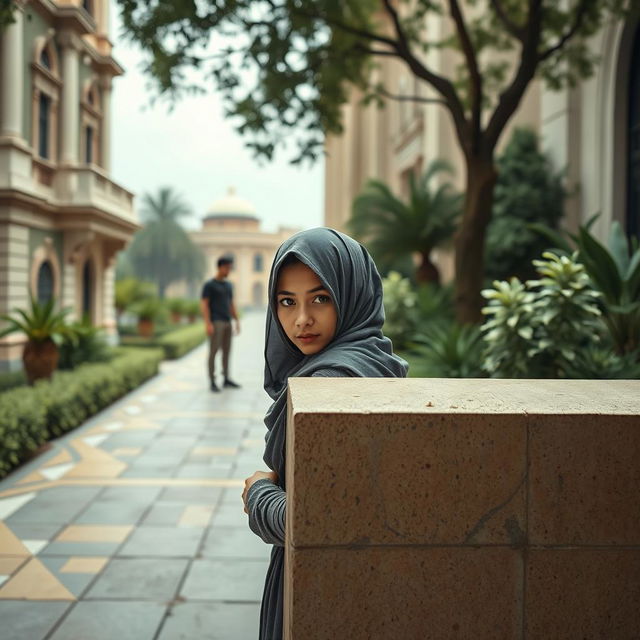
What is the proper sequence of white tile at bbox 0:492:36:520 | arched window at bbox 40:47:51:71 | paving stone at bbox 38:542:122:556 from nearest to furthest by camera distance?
paving stone at bbox 38:542:122:556 < white tile at bbox 0:492:36:520 < arched window at bbox 40:47:51:71

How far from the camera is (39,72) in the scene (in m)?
14.3

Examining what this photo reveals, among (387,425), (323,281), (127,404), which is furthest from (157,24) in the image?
(387,425)

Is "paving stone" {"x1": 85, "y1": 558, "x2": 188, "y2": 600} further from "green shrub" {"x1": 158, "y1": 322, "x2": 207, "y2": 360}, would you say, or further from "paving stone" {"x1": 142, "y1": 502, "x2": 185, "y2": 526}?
"green shrub" {"x1": 158, "y1": 322, "x2": 207, "y2": 360}

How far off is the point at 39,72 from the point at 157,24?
8.08 metres

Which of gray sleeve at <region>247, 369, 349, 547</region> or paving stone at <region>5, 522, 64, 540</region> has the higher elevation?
gray sleeve at <region>247, 369, 349, 547</region>

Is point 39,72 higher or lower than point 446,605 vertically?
higher

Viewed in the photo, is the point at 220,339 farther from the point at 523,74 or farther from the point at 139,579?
the point at 139,579

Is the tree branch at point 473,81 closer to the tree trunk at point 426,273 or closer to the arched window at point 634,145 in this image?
the arched window at point 634,145

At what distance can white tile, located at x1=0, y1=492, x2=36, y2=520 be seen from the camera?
4.70 m

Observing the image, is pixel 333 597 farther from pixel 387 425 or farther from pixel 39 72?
pixel 39 72

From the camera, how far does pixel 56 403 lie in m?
7.14

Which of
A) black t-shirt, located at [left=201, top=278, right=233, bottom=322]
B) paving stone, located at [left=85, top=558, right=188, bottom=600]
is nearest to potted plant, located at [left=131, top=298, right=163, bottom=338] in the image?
black t-shirt, located at [left=201, top=278, right=233, bottom=322]

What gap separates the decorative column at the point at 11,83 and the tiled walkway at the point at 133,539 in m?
7.50

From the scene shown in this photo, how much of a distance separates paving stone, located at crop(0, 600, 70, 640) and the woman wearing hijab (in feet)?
5.88
